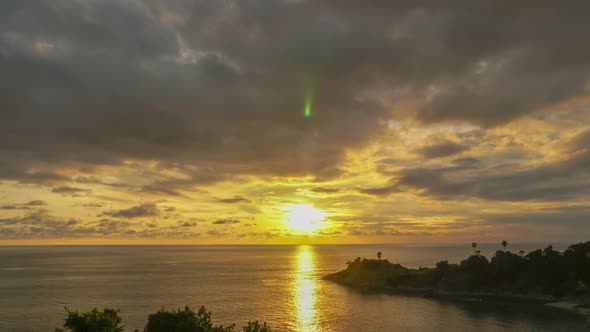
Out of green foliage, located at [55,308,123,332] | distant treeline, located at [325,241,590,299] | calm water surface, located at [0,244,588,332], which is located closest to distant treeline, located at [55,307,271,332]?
green foliage, located at [55,308,123,332]

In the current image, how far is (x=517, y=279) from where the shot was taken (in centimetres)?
16575

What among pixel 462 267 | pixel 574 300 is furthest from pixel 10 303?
pixel 574 300

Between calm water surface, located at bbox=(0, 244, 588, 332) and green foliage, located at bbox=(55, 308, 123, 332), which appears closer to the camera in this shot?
green foliage, located at bbox=(55, 308, 123, 332)

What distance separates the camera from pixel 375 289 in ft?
641

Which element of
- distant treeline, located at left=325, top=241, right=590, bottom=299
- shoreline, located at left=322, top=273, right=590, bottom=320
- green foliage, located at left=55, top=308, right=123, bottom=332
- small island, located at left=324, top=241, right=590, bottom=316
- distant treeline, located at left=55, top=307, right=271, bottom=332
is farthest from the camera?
distant treeline, located at left=325, top=241, right=590, bottom=299

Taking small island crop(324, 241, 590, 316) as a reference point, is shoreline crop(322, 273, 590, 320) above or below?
below

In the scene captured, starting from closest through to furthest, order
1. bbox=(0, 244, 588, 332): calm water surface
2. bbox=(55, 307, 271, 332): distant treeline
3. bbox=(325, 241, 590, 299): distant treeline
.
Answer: bbox=(55, 307, 271, 332): distant treeline → bbox=(0, 244, 588, 332): calm water surface → bbox=(325, 241, 590, 299): distant treeline

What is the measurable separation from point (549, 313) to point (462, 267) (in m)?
52.2

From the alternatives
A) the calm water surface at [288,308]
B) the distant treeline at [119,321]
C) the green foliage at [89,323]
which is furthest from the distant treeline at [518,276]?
the green foliage at [89,323]

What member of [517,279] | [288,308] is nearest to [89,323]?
[288,308]

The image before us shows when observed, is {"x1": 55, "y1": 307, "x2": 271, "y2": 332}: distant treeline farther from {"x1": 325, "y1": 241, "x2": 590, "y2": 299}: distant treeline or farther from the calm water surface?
{"x1": 325, "y1": 241, "x2": 590, "y2": 299}: distant treeline

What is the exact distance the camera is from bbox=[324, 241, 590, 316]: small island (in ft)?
488

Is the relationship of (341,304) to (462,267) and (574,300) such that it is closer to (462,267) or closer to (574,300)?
(462,267)

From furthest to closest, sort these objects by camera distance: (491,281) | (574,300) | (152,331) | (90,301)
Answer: (491,281) → (90,301) → (574,300) → (152,331)
